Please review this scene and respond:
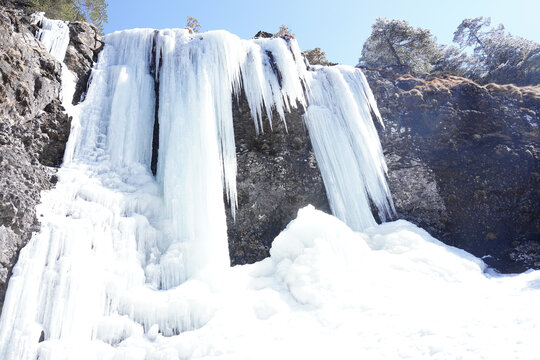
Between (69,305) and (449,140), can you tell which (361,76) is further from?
(69,305)

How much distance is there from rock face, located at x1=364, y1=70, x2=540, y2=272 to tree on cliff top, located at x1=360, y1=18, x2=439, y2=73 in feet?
26.2

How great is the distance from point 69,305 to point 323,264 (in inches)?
136

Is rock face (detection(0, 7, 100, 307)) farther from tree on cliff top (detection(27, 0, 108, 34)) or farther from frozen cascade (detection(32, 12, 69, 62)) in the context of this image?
tree on cliff top (detection(27, 0, 108, 34))

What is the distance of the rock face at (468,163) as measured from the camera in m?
7.94

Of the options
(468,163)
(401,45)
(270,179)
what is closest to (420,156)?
(468,163)

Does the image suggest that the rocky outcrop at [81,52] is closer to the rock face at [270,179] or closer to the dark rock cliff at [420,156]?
the dark rock cliff at [420,156]

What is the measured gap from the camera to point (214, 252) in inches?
211

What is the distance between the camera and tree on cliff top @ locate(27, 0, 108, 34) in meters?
10.4

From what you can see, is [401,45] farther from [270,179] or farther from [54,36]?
[54,36]

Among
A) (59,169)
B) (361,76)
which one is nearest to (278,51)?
(361,76)

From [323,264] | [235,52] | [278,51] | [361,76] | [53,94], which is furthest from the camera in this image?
[361,76]

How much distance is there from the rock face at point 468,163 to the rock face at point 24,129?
741 cm

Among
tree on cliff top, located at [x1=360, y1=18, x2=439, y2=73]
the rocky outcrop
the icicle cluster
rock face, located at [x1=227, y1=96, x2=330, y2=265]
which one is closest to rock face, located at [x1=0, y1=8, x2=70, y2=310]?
the icicle cluster

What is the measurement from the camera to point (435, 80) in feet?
33.0
